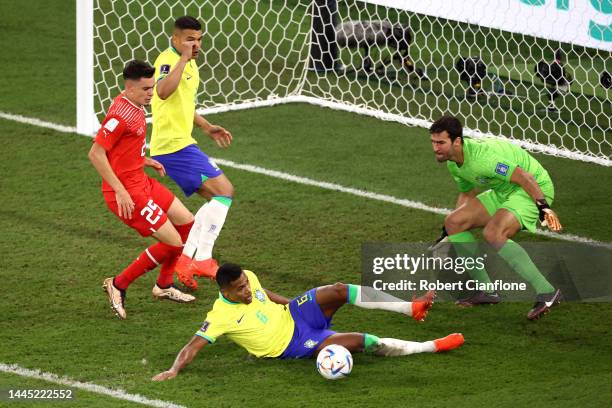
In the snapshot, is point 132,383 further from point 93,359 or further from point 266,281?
point 266,281

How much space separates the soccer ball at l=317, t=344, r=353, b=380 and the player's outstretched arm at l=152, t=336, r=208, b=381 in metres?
0.69

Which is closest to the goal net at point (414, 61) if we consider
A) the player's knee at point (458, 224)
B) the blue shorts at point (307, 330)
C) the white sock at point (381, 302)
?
the player's knee at point (458, 224)

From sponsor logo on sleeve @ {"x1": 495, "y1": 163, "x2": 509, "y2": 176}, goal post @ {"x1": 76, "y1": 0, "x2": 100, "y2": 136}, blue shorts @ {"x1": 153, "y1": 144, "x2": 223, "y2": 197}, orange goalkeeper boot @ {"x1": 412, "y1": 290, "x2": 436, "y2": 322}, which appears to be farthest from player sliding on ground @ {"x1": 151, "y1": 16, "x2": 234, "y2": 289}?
goal post @ {"x1": 76, "y1": 0, "x2": 100, "y2": 136}

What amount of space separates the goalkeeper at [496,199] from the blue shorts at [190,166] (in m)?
1.77

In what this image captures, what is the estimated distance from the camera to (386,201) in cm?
1111

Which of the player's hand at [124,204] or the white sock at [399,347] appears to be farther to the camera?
the player's hand at [124,204]

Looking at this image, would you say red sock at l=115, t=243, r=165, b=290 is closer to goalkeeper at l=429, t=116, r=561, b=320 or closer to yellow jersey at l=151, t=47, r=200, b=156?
yellow jersey at l=151, t=47, r=200, b=156

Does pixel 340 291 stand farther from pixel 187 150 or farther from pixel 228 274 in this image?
pixel 187 150

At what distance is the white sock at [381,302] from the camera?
8094 mm

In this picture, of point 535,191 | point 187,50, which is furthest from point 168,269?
point 535,191

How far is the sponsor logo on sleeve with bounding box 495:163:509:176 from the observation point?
859 cm

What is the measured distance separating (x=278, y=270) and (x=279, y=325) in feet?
5.60

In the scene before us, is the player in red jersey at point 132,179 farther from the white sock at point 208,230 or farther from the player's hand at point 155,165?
the white sock at point 208,230

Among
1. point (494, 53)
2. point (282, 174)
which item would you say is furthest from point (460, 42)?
point (282, 174)
